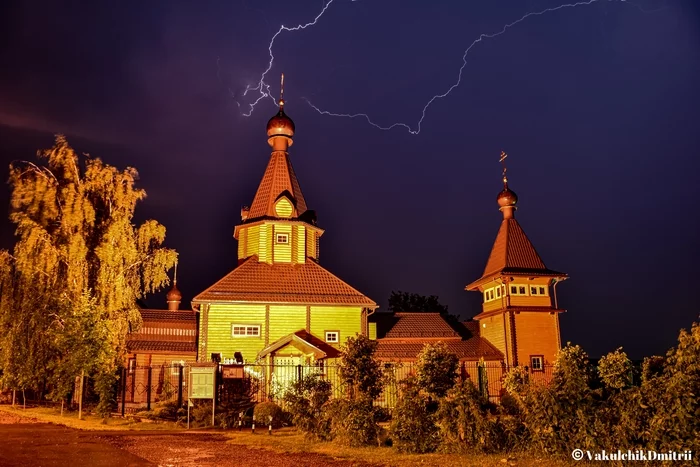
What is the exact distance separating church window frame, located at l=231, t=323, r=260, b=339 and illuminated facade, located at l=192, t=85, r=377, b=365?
0.16 feet

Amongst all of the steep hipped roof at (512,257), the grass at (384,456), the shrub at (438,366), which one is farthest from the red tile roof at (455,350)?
the grass at (384,456)

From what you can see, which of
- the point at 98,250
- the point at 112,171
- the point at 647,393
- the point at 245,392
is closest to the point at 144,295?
the point at 98,250

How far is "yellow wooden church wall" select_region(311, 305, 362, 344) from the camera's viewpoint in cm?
3092

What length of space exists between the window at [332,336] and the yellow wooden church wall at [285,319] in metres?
1.35

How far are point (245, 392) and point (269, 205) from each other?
557 inches

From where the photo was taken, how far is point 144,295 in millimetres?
27484

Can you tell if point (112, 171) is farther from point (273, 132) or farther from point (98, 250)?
point (273, 132)

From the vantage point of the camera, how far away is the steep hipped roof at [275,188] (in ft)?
112

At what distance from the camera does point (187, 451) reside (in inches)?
535

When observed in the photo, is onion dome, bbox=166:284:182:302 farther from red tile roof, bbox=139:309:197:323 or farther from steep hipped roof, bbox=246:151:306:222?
steep hipped roof, bbox=246:151:306:222

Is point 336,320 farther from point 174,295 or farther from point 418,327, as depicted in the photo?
point 174,295

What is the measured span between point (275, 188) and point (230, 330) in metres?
9.06

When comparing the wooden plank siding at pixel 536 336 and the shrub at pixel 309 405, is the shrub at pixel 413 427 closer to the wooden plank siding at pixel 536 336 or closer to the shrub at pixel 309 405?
the shrub at pixel 309 405

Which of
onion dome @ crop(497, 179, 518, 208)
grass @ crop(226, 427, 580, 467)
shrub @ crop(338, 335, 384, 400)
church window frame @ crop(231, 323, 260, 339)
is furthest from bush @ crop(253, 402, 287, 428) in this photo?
onion dome @ crop(497, 179, 518, 208)
